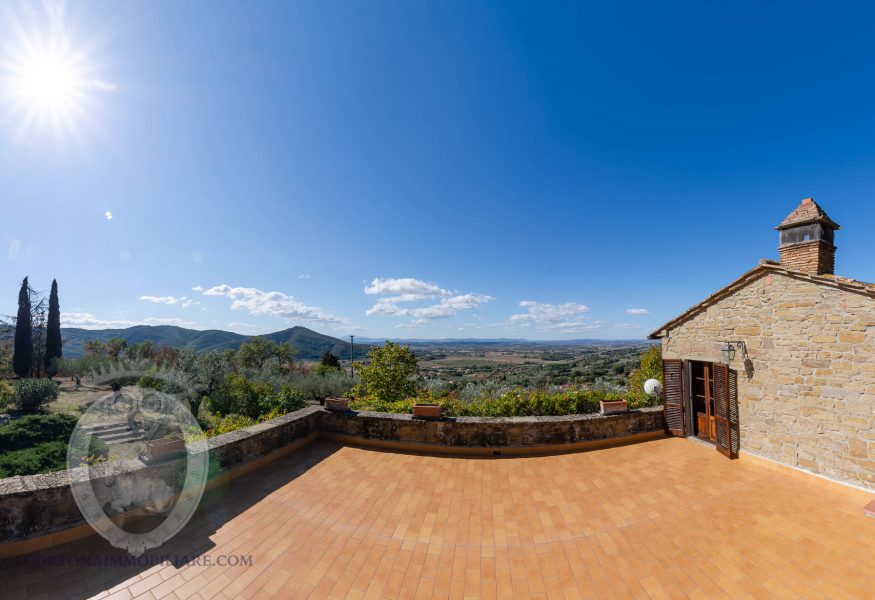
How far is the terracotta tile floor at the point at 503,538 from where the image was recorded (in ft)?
10.6

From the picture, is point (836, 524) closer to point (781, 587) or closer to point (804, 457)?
point (804, 457)

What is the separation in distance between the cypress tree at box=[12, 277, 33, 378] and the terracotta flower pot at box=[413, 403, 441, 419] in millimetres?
44287

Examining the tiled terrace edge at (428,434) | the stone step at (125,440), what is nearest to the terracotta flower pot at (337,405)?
the tiled terrace edge at (428,434)

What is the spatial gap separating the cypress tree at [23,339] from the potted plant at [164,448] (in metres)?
42.9

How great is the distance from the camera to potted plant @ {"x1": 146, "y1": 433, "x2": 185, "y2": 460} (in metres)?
4.17

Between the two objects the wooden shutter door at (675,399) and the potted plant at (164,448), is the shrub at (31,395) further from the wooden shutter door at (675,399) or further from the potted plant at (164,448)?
the wooden shutter door at (675,399)

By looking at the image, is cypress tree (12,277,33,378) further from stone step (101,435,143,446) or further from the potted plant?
the potted plant

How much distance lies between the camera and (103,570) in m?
3.22

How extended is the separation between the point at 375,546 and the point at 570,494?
2999 millimetres

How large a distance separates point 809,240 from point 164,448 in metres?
11.2

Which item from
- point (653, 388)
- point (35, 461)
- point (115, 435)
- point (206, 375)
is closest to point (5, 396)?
point (206, 375)

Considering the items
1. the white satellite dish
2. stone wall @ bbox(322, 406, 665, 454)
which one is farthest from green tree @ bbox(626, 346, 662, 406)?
stone wall @ bbox(322, 406, 665, 454)

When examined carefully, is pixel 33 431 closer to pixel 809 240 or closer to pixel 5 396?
pixel 5 396

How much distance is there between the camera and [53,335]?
33.4m
